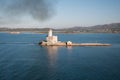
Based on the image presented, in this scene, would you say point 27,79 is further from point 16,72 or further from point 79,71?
point 79,71

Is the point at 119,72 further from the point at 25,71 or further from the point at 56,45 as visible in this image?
the point at 56,45

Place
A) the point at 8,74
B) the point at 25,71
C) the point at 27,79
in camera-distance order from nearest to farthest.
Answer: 1. the point at 27,79
2. the point at 8,74
3. the point at 25,71

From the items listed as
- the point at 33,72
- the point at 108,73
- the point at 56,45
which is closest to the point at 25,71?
the point at 33,72

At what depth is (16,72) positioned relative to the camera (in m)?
28.9

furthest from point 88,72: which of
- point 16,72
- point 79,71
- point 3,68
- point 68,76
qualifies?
point 3,68

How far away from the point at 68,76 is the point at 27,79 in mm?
5233

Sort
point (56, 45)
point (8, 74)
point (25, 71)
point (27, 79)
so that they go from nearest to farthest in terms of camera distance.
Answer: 1. point (27, 79)
2. point (8, 74)
3. point (25, 71)
4. point (56, 45)

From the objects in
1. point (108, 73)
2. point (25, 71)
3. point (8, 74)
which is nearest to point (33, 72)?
point (25, 71)

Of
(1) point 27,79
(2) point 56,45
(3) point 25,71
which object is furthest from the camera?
(2) point 56,45

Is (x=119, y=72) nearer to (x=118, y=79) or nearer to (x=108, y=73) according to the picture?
(x=108, y=73)

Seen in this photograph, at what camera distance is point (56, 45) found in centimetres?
7038

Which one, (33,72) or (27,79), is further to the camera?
(33,72)

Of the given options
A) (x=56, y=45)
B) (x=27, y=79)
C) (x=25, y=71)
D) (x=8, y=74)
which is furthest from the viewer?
(x=56, y=45)

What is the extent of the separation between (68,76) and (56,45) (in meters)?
43.4
